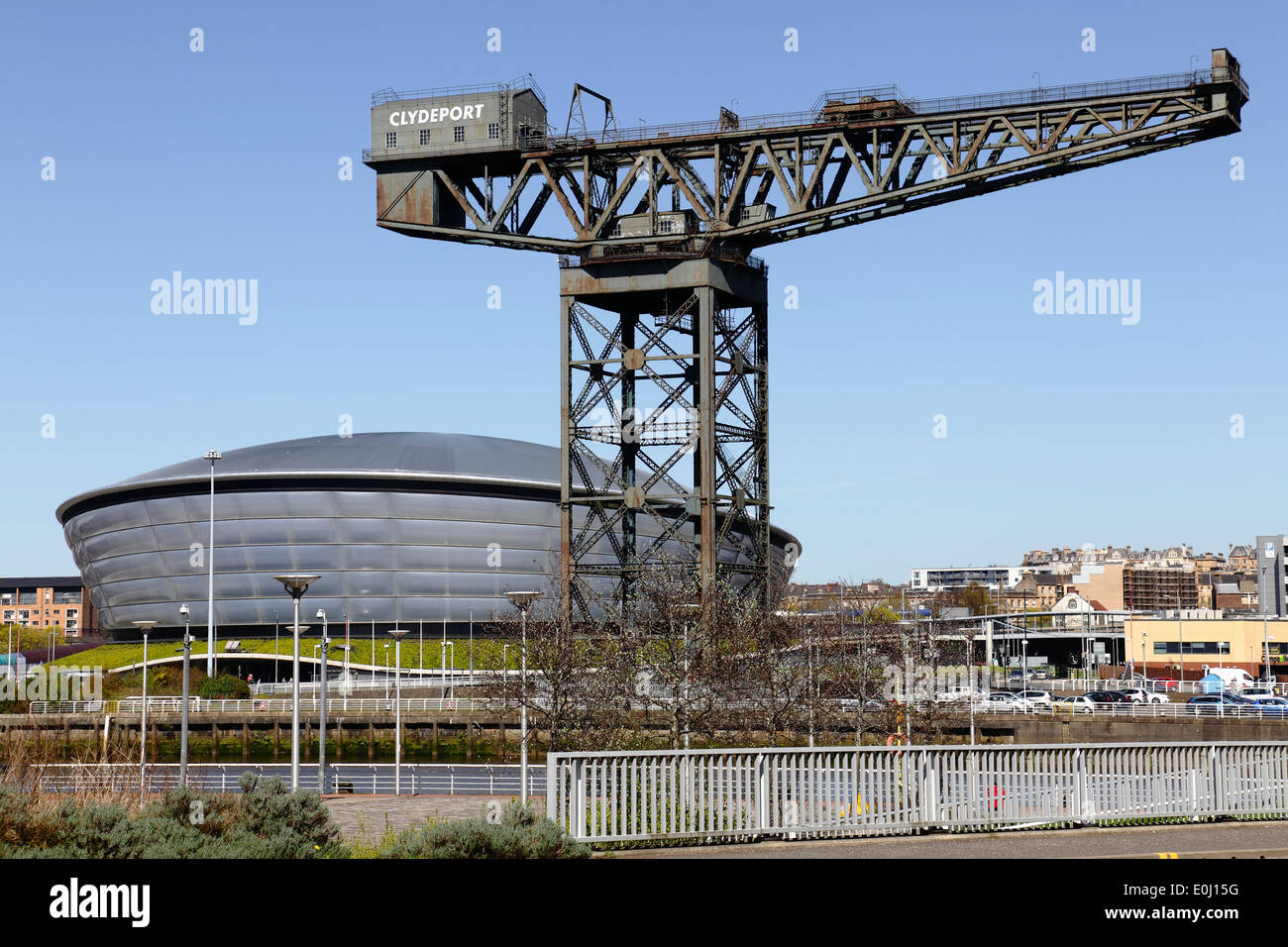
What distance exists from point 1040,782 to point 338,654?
100m

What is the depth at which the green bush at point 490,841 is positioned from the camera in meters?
15.3

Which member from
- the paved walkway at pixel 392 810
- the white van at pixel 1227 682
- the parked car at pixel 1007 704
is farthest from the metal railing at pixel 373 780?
the white van at pixel 1227 682

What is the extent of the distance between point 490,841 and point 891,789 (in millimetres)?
7291

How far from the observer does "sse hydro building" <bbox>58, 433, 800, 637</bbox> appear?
408 feet

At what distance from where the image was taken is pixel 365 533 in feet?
410

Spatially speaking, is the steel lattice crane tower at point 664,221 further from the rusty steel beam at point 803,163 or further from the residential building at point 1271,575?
the residential building at point 1271,575

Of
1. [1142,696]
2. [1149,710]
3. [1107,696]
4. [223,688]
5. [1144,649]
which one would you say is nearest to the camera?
[1149,710]

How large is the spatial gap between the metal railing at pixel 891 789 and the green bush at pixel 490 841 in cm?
181

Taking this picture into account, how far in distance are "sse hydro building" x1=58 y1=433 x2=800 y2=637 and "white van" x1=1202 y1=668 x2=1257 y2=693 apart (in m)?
52.3

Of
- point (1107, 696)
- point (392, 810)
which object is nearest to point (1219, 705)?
point (1107, 696)

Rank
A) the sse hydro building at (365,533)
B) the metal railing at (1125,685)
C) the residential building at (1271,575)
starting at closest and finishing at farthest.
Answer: the metal railing at (1125,685) < the sse hydro building at (365,533) < the residential building at (1271,575)

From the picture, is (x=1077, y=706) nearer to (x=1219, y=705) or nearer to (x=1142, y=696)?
(x=1219, y=705)
